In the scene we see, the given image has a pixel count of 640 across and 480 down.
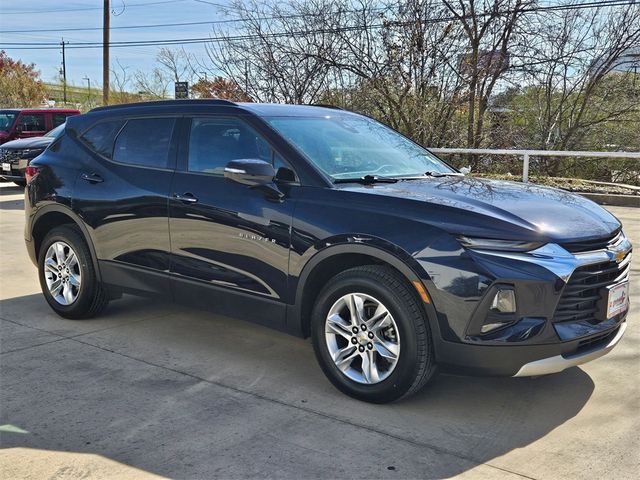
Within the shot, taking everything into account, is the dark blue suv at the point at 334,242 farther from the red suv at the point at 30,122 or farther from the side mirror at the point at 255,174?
the red suv at the point at 30,122

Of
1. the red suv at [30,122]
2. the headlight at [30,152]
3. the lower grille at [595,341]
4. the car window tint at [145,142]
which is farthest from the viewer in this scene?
the red suv at [30,122]

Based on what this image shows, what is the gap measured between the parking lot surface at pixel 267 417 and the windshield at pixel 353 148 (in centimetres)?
144

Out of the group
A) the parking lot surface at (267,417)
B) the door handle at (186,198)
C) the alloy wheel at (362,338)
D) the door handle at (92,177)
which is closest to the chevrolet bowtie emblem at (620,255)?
the parking lot surface at (267,417)

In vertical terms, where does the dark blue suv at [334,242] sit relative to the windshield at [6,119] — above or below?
below

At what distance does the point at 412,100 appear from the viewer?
16.0 meters

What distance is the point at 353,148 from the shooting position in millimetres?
4715

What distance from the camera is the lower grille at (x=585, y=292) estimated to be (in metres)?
3.46

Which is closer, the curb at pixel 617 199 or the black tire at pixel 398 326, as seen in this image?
the black tire at pixel 398 326

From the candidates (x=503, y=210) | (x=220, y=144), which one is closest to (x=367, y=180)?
(x=503, y=210)

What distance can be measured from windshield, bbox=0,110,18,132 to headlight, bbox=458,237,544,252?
743 inches

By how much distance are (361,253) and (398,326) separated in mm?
479

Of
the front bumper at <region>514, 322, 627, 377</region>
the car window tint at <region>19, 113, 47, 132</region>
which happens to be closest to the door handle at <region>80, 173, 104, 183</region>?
the front bumper at <region>514, 322, 627, 377</region>

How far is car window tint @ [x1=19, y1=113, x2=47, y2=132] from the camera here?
19.1m

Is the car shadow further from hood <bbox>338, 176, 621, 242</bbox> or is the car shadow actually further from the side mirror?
the side mirror
